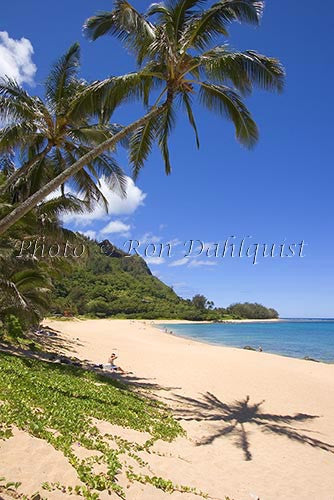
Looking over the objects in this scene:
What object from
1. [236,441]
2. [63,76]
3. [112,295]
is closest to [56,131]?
[63,76]

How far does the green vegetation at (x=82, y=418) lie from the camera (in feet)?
15.0

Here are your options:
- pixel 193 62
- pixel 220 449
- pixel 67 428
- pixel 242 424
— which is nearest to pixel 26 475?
pixel 67 428

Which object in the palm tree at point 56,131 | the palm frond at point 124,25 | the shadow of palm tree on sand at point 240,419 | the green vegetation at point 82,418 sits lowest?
the shadow of palm tree on sand at point 240,419

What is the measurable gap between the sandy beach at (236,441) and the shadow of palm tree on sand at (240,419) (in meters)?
0.03

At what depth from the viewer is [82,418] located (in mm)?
6234

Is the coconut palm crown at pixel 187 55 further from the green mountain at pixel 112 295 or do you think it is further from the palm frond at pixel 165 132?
the green mountain at pixel 112 295

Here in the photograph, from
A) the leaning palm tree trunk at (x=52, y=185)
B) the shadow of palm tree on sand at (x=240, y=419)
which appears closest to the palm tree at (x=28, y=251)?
the leaning palm tree trunk at (x=52, y=185)

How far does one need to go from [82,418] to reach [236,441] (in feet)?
11.8

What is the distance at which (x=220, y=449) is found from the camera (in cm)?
718

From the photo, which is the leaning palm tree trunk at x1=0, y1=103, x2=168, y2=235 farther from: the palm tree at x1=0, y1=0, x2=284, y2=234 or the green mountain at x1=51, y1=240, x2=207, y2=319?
the green mountain at x1=51, y1=240, x2=207, y2=319

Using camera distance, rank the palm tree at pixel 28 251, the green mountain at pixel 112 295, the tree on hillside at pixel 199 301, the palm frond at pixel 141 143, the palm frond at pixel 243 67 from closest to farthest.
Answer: the palm frond at pixel 243 67, the palm frond at pixel 141 143, the palm tree at pixel 28 251, the green mountain at pixel 112 295, the tree on hillside at pixel 199 301

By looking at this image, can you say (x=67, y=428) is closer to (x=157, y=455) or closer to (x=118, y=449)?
(x=118, y=449)

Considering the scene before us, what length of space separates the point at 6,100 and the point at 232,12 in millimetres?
5942

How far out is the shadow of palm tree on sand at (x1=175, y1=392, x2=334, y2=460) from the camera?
822 centimetres
